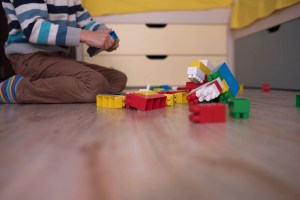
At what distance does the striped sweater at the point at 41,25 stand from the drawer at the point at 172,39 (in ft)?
1.53

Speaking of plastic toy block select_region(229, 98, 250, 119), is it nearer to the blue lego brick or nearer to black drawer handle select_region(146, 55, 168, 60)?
the blue lego brick

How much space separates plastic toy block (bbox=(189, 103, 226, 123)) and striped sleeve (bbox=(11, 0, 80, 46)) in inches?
22.0

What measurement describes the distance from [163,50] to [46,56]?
79cm

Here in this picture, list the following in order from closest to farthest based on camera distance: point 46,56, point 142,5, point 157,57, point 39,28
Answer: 1. point 39,28
2. point 46,56
3. point 142,5
4. point 157,57

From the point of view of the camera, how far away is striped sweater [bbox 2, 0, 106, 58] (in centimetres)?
88

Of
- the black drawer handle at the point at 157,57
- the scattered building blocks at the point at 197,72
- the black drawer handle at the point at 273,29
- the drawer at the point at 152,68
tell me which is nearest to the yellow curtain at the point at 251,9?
the black drawer handle at the point at 273,29

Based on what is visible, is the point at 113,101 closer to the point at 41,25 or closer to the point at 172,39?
the point at 41,25

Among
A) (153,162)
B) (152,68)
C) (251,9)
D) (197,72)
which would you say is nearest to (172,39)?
(152,68)

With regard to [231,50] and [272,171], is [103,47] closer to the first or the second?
[272,171]

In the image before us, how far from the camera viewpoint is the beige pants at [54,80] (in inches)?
35.5

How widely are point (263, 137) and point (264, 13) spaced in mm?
1157

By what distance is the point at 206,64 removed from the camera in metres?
0.85

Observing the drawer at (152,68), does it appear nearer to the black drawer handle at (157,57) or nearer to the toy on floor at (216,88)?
the black drawer handle at (157,57)

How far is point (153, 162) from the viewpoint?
0.93ft
